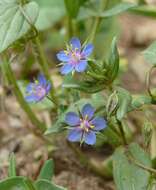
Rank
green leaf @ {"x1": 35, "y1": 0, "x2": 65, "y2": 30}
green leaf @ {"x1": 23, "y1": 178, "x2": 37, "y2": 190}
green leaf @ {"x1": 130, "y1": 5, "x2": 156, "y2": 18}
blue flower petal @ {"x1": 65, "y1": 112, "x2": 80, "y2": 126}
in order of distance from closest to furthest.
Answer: green leaf @ {"x1": 23, "y1": 178, "x2": 37, "y2": 190}
blue flower petal @ {"x1": 65, "y1": 112, "x2": 80, "y2": 126}
green leaf @ {"x1": 130, "y1": 5, "x2": 156, "y2": 18}
green leaf @ {"x1": 35, "y1": 0, "x2": 65, "y2": 30}

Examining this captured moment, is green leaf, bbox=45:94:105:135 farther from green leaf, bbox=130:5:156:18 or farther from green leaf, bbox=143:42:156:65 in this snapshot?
green leaf, bbox=130:5:156:18

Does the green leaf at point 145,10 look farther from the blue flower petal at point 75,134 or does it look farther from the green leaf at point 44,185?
the green leaf at point 44,185

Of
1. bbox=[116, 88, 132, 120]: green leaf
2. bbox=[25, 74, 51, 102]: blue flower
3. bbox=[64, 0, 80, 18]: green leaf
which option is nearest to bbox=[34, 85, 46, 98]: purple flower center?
bbox=[25, 74, 51, 102]: blue flower

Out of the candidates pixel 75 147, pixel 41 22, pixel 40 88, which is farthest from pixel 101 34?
pixel 40 88

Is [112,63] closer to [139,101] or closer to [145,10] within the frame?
[139,101]

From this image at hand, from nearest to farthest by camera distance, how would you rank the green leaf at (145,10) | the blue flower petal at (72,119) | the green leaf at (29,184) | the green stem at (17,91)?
the green leaf at (29,184)
the blue flower petal at (72,119)
the green stem at (17,91)
the green leaf at (145,10)

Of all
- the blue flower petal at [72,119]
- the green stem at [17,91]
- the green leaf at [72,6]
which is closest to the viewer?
the blue flower petal at [72,119]

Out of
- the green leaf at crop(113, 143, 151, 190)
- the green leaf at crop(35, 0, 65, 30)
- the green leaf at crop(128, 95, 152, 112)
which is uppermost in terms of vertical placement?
the green leaf at crop(128, 95, 152, 112)

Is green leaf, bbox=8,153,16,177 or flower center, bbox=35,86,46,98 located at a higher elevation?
flower center, bbox=35,86,46,98

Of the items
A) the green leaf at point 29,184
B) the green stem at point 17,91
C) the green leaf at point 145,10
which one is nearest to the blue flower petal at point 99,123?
the green leaf at point 29,184
